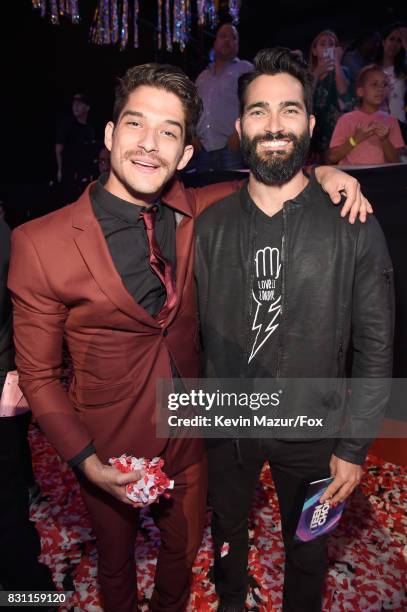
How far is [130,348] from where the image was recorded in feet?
5.60

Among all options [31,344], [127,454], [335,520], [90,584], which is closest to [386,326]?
[335,520]

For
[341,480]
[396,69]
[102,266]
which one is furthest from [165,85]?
[396,69]

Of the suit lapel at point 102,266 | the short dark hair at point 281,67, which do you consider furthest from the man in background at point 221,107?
the suit lapel at point 102,266

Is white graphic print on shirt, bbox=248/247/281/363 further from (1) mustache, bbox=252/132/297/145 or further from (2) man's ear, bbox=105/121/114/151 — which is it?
(2) man's ear, bbox=105/121/114/151

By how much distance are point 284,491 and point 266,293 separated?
33.8 inches

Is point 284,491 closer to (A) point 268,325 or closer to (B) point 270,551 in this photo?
(A) point 268,325

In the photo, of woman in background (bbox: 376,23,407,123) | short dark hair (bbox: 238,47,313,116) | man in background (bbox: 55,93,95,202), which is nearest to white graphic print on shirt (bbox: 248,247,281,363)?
short dark hair (bbox: 238,47,313,116)

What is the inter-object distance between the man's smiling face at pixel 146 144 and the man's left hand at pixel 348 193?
0.61m

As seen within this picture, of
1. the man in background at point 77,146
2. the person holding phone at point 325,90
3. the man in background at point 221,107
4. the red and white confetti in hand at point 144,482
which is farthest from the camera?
the man in background at point 77,146

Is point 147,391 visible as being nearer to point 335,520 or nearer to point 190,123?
point 335,520

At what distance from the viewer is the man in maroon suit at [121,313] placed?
63.8 inches

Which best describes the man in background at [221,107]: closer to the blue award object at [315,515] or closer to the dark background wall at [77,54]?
the dark background wall at [77,54]

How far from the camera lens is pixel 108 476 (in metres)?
1.62

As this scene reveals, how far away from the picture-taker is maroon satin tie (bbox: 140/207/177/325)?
1699mm
